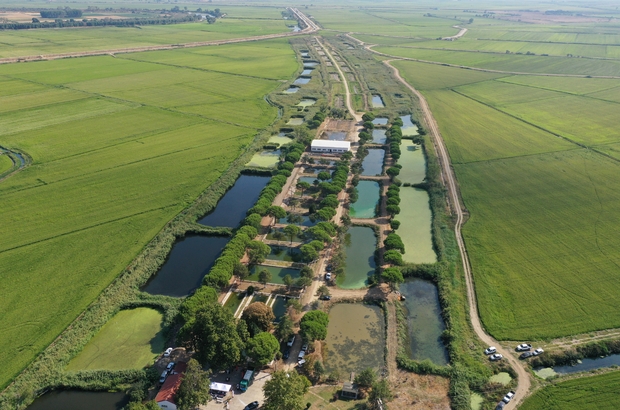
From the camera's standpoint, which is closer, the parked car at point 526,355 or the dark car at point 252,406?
the dark car at point 252,406

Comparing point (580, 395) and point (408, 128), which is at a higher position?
point (408, 128)

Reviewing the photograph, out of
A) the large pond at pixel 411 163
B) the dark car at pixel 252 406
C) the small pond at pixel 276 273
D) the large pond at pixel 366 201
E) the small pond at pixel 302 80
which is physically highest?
the small pond at pixel 302 80

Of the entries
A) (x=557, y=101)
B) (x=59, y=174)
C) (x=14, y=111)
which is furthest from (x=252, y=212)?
(x=557, y=101)

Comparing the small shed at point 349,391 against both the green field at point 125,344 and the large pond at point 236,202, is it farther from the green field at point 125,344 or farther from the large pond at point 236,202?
the large pond at point 236,202

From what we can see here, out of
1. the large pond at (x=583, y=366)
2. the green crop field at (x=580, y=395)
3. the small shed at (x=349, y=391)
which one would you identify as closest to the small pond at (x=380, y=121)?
the large pond at (x=583, y=366)

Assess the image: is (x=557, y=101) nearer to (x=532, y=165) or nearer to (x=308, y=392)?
(x=532, y=165)

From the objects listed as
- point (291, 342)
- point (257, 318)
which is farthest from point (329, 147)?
point (291, 342)

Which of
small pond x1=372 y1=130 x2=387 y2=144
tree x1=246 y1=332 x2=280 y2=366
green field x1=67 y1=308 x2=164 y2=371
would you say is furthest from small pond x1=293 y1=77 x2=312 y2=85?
tree x1=246 y1=332 x2=280 y2=366

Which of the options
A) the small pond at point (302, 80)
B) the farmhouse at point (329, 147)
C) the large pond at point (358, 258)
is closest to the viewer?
the large pond at point (358, 258)

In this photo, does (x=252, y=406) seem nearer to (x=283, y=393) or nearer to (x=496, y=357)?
(x=283, y=393)
